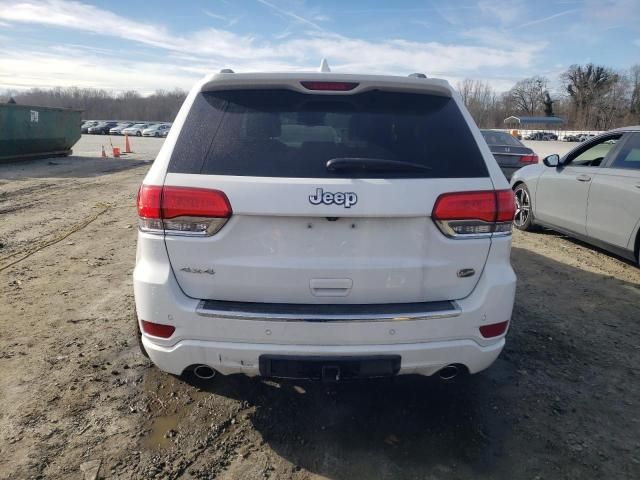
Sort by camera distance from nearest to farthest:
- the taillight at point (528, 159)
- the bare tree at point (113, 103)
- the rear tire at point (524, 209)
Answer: the rear tire at point (524, 209)
the taillight at point (528, 159)
the bare tree at point (113, 103)

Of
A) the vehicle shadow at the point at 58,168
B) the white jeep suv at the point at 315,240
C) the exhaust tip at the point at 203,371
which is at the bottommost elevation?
the vehicle shadow at the point at 58,168

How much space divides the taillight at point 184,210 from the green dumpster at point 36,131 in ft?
55.1

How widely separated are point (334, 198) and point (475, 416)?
5.53 feet

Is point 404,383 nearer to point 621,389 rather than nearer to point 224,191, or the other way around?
point 621,389

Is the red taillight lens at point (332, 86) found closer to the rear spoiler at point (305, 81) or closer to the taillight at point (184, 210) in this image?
the rear spoiler at point (305, 81)

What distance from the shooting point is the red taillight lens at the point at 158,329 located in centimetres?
230

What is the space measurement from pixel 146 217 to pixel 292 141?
808mm

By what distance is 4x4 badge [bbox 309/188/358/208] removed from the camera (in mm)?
2160

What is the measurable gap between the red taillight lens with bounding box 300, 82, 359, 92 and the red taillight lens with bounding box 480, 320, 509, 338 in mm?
1399

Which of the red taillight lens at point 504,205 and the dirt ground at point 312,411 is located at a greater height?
the red taillight lens at point 504,205

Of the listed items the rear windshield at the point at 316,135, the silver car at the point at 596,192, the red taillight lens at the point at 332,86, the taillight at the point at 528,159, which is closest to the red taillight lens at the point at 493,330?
the rear windshield at the point at 316,135

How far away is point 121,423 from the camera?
2719mm

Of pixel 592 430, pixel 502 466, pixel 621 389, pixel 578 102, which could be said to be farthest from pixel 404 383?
pixel 578 102

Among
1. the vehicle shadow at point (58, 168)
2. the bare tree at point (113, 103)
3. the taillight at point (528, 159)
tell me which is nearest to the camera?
the taillight at point (528, 159)
